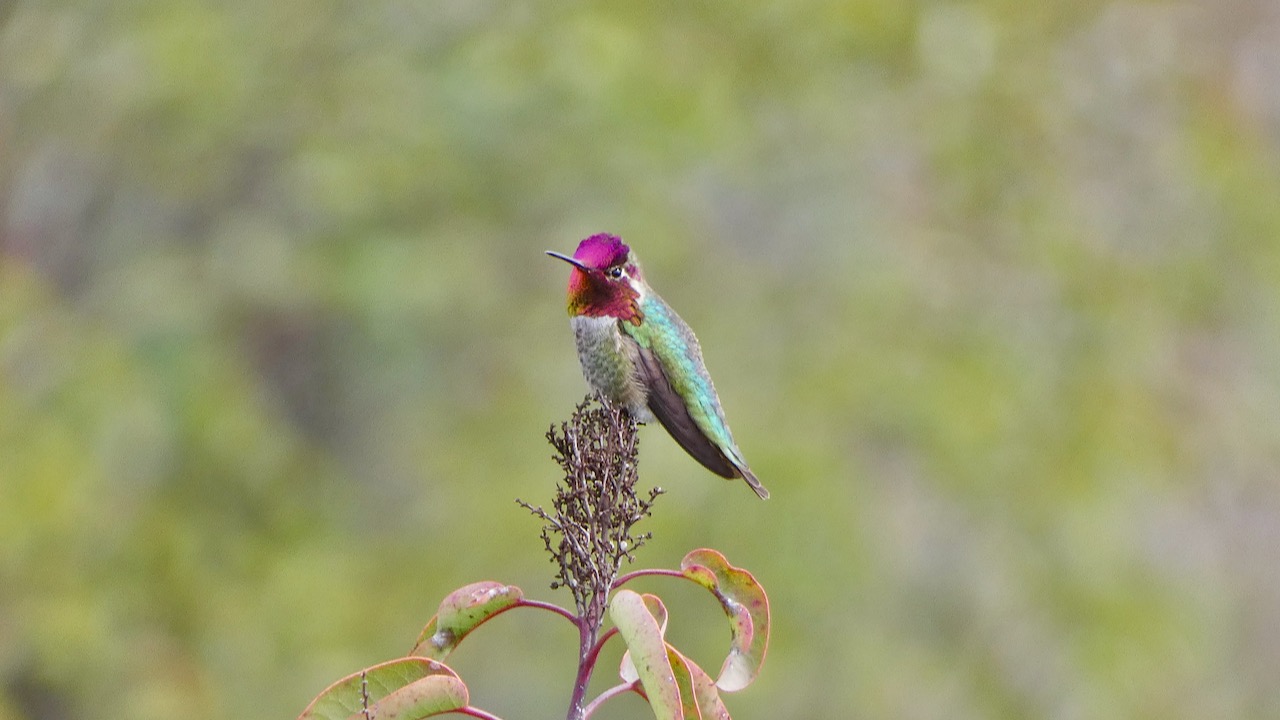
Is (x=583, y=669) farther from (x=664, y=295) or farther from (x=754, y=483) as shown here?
(x=664, y=295)

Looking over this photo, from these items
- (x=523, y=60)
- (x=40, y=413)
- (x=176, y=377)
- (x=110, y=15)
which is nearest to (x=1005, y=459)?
(x=523, y=60)

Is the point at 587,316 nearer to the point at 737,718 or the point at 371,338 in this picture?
the point at 737,718

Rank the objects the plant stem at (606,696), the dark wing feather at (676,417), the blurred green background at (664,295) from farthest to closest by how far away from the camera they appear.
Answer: the blurred green background at (664,295) → the dark wing feather at (676,417) → the plant stem at (606,696)

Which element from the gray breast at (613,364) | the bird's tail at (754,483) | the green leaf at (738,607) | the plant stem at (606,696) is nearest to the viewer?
the plant stem at (606,696)

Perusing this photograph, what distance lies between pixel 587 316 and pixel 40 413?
18.2 ft

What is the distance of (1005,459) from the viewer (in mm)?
9836

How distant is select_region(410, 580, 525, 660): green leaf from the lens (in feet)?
8.46

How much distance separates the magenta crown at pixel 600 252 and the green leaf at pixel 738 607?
166 cm

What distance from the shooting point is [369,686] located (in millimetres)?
2453

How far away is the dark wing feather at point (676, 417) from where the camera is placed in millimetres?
4238

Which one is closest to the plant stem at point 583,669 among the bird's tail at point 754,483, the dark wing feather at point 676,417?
the bird's tail at point 754,483

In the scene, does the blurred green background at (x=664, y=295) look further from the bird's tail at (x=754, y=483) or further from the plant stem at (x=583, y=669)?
the plant stem at (x=583, y=669)

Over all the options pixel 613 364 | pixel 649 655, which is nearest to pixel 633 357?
pixel 613 364

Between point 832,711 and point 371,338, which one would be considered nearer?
point 832,711
